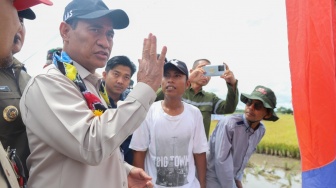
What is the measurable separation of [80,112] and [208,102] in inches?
89.2

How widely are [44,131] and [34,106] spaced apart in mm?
110

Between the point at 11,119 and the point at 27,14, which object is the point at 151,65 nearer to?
the point at 11,119

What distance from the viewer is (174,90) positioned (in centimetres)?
266

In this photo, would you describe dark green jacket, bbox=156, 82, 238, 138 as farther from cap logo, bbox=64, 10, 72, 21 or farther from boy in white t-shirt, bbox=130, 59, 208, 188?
cap logo, bbox=64, 10, 72, 21

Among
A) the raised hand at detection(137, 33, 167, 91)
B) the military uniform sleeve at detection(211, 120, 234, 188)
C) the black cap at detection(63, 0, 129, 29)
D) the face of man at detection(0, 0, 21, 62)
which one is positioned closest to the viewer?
the face of man at detection(0, 0, 21, 62)

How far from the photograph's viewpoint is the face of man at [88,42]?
1444 millimetres

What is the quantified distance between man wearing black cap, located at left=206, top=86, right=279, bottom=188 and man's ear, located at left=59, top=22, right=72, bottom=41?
1864 mm

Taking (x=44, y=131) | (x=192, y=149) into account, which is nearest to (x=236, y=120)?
(x=192, y=149)

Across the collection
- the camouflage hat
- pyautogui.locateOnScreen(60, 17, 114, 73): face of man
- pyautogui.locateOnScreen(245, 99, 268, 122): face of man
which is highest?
pyautogui.locateOnScreen(60, 17, 114, 73): face of man

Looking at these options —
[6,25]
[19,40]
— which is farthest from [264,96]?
[6,25]

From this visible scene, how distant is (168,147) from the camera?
2.43m

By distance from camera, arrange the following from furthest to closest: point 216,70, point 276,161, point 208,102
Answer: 1. point 276,161
2. point 208,102
3. point 216,70

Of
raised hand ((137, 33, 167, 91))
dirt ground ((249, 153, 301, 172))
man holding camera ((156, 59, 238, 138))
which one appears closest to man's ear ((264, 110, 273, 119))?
man holding camera ((156, 59, 238, 138))

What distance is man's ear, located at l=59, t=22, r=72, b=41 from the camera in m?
1.49
